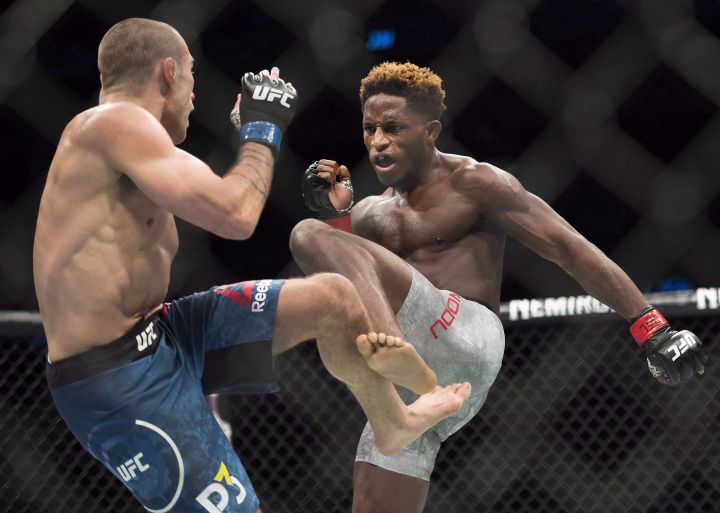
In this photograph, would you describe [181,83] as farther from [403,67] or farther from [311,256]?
[403,67]

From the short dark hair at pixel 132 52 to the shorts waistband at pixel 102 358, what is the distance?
402mm

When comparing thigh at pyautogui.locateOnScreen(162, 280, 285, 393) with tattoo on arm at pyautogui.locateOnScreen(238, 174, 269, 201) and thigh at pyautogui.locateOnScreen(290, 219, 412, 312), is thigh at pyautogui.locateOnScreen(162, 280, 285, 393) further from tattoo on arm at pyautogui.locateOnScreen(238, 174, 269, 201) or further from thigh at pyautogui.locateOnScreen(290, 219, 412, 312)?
thigh at pyautogui.locateOnScreen(290, 219, 412, 312)

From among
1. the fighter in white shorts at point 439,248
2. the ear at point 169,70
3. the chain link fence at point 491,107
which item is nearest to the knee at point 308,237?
the fighter in white shorts at point 439,248

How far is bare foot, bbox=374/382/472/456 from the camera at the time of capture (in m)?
1.66

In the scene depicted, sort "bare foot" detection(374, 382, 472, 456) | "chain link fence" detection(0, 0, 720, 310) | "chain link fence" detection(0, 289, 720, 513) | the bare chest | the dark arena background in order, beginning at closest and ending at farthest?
"bare foot" detection(374, 382, 472, 456)
the bare chest
"chain link fence" detection(0, 289, 720, 513)
the dark arena background
"chain link fence" detection(0, 0, 720, 310)

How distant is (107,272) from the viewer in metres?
1.46

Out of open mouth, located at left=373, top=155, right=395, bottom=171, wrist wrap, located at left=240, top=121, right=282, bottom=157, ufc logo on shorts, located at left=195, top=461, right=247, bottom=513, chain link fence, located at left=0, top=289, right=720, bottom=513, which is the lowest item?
chain link fence, located at left=0, top=289, right=720, bottom=513

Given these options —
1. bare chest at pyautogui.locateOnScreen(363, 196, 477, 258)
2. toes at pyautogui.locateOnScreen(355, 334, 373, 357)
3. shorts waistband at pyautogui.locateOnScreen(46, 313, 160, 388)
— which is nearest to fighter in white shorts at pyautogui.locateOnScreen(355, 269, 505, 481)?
bare chest at pyautogui.locateOnScreen(363, 196, 477, 258)

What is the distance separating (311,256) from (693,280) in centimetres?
206

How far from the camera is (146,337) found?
4.91ft

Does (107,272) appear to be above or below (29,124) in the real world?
above

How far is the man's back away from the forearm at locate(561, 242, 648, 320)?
3.43ft

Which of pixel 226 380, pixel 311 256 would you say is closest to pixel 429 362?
pixel 311 256

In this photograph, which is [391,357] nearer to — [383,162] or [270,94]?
[270,94]
